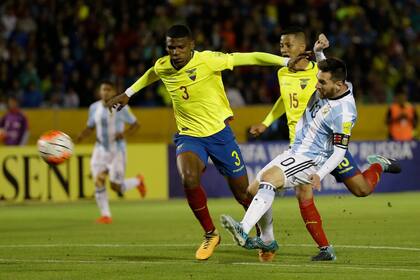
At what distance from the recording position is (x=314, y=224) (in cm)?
1142

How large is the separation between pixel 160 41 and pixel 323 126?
49.5 ft

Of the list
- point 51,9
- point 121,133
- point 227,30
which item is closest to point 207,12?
point 227,30

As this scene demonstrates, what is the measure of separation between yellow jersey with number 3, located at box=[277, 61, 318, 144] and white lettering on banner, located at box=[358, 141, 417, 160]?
11999mm

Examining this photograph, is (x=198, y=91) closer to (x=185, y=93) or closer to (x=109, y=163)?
(x=185, y=93)

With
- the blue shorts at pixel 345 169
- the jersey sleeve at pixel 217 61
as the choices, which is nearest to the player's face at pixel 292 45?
the jersey sleeve at pixel 217 61

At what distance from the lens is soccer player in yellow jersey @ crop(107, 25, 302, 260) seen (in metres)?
11.9

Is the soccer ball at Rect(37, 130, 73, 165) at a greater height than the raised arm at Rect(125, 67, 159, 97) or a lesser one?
lesser

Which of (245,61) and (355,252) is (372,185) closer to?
(355,252)

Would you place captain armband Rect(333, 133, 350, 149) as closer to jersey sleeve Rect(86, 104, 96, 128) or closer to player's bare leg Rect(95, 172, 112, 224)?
player's bare leg Rect(95, 172, 112, 224)

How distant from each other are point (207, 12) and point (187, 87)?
615 inches

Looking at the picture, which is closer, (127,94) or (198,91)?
(198,91)

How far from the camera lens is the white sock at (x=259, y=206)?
35.5 ft

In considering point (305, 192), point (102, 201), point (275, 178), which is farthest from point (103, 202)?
point (275, 178)

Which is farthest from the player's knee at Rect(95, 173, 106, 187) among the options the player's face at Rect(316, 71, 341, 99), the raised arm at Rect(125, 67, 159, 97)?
the player's face at Rect(316, 71, 341, 99)
